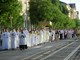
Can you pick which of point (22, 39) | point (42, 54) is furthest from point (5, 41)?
point (42, 54)

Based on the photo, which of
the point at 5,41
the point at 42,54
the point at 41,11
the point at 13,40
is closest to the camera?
the point at 42,54

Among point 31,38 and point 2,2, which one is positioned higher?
point 2,2

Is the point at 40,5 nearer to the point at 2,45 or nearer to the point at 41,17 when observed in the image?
the point at 41,17

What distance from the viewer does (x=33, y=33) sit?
1612 inches

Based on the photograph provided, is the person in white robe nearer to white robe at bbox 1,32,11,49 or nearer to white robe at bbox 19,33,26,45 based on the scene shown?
white robe at bbox 1,32,11,49

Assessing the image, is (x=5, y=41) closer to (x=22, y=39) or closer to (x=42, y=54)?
(x=22, y=39)

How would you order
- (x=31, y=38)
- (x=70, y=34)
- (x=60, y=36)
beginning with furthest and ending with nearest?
(x=70, y=34)
(x=60, y=36)
(x=31, y=38)

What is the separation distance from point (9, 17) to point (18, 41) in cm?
1910

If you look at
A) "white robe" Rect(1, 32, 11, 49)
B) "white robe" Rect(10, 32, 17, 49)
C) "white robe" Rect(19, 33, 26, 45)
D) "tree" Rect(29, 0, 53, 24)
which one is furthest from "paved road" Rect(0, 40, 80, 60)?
"tree" Rect(29, 0, 53, 24)

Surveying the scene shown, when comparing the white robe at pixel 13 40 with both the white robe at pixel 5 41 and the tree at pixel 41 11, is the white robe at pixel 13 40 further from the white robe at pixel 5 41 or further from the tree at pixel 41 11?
the tree at pixel 41 11

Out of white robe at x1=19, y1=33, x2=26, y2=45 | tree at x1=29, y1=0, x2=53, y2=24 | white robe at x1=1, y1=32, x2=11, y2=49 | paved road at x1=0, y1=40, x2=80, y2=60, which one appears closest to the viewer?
paved road at x1=0, y1=40, x2=80, y2=60

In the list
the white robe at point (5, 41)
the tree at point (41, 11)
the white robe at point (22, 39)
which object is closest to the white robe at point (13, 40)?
the white robe at point (5, 41)

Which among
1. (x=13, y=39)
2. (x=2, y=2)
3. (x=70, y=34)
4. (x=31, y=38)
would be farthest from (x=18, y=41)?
(x=70, y=34)

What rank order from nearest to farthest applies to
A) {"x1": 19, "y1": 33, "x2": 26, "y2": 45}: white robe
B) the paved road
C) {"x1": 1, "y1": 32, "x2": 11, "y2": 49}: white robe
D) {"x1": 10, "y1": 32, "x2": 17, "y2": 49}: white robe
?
the paved road → {"x1": 19, "y1": 33, "x2": 26, "y2": 45}: white robe → {"x1": 1, "y1": 32, "x2": 11, "y2": 49}: white robe → {"x1": 10, "y1": 32, "x2": 17, "y2": 49}: white robe
